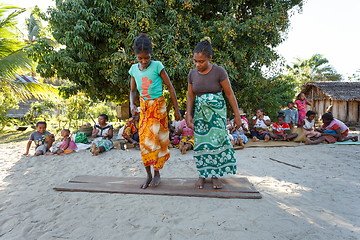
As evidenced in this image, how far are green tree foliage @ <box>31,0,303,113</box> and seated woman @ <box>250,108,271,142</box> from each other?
1.57m

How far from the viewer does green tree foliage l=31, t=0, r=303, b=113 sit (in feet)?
20.8

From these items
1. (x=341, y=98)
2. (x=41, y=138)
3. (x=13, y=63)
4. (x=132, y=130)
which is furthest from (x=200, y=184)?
(x=341, y=98)

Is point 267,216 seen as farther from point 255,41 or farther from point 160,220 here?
point 255,41

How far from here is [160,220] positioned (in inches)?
78.1

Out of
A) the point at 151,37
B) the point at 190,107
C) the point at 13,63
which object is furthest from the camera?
the point at 13,63

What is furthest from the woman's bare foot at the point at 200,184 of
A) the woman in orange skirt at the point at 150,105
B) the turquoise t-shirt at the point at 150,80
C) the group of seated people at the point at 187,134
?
the group of seated people at the point at 187,134

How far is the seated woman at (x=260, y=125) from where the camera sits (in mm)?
6461

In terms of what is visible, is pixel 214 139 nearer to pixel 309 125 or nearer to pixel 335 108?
pixel 309 125

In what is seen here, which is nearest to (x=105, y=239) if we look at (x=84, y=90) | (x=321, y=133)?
(x=321, y=133)

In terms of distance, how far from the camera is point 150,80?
2.57 metres

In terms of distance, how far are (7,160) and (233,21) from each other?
7.62 m

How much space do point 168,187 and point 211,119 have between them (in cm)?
110

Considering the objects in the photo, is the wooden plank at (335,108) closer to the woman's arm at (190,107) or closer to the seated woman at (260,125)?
the seated woman at (260,125)

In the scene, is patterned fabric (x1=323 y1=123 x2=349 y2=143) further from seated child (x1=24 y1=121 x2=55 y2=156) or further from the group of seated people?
seated child (x1=24 y1=121 x2=55 y2=156)
